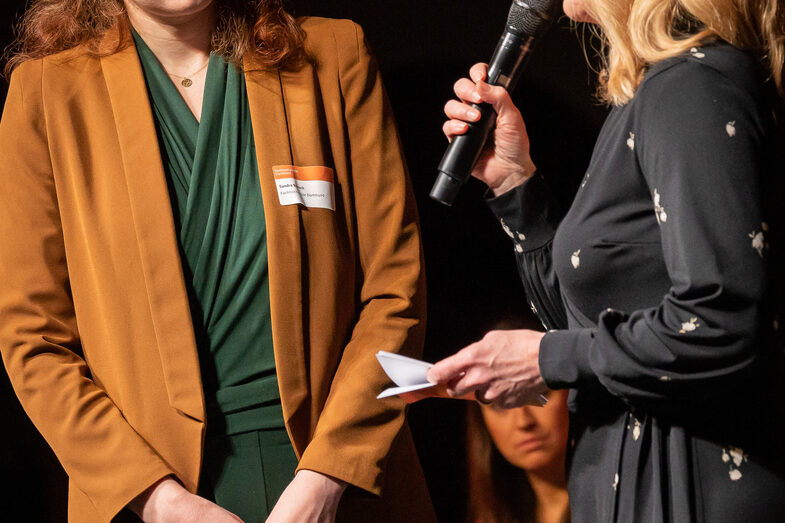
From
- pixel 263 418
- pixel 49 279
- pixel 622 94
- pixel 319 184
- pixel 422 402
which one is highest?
pixel 622 94

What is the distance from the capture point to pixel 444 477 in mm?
2166

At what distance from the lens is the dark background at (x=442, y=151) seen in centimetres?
207

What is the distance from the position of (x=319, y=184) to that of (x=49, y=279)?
1.70 ft

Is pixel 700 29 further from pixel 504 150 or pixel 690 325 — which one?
pixel 504 150

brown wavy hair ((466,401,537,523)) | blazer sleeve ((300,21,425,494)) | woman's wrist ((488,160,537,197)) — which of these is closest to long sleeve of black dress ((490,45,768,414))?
woman's wrist ((488,160,537,197))

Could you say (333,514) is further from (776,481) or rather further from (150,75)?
(150,75)

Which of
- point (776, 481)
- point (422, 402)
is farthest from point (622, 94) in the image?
point (422, 402)

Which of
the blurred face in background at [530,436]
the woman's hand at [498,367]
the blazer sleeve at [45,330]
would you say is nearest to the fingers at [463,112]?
the woman's hand at [498,367]

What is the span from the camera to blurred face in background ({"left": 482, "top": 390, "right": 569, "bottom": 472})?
7.02 feet

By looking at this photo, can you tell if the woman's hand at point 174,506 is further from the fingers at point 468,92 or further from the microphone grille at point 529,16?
the microphone grille at point 529,16

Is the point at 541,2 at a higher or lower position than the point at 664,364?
higher

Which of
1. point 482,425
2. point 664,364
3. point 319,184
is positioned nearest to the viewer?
point 664,364

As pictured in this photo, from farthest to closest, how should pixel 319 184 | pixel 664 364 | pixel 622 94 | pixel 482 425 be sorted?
pixel 482 425, pixel 319 184, pixel 622 94, pixel 664 364

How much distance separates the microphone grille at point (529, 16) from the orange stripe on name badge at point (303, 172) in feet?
1.44
